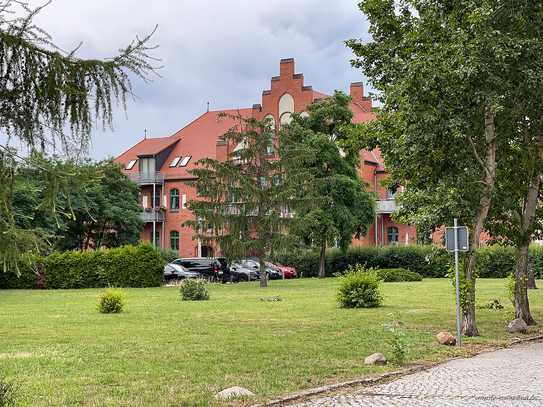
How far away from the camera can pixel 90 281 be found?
3177cm

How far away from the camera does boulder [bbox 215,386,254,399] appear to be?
6488 mm

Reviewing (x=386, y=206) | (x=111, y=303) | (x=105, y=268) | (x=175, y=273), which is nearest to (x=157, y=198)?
(x=386, y=206)

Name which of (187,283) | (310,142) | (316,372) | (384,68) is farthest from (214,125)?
(316,372)

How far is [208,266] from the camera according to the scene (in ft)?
122

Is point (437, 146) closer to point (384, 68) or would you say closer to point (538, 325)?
point (384, 68)

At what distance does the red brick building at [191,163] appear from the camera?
50.5 meters

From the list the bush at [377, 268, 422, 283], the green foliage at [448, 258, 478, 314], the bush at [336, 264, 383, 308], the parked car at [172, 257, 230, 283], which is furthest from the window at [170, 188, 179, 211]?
the green foliage at [448, 258, 478, 314]

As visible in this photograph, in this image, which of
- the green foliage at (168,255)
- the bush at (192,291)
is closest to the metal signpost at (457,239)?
the bush at (192,291)

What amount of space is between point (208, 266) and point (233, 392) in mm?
30836

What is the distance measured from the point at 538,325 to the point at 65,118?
494 inches

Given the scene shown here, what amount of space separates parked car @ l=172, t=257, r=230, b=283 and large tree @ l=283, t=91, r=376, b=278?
577cm

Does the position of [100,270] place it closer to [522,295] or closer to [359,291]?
[359,291]

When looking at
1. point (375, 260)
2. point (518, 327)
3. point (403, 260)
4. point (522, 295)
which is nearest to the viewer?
point (518, 327)

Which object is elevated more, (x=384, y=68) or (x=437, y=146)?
(x=384, y=68)
